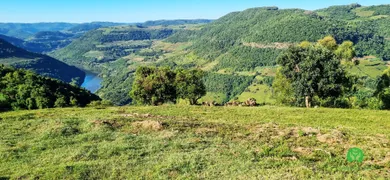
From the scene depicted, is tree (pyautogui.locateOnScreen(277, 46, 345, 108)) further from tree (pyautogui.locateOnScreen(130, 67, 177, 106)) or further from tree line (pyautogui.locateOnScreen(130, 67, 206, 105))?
tree (pyautogui.locateOnScreen(130, 67, 177, 106))

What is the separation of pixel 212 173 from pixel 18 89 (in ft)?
246

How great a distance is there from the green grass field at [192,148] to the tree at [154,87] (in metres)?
34.7

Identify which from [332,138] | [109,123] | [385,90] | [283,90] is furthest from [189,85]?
[332,138]

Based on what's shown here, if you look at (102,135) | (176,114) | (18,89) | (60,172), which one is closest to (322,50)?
(176,114)

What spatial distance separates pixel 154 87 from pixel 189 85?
8.53m

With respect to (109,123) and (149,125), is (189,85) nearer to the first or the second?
(109,123)

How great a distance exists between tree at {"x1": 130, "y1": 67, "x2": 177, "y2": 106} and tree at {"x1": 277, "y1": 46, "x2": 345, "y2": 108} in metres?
29.3

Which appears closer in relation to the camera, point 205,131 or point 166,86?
point 205,131

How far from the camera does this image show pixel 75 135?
1177 inches

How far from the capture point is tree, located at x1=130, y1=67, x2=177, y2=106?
A: 72.8m

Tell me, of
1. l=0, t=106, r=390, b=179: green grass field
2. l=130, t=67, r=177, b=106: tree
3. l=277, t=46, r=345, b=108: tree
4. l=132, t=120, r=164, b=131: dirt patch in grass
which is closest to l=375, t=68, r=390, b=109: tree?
l=277, t=46, r=345, b=108: tree

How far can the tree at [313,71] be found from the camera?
5316 cm

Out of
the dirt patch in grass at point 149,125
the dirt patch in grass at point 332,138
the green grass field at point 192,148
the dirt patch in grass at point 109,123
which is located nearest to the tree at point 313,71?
the green grass field at point 192,148

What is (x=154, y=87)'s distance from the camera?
72.5 meters
